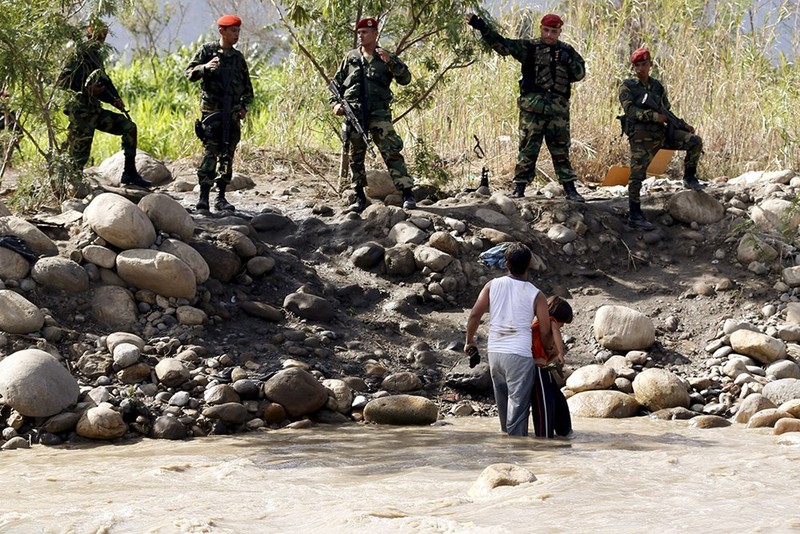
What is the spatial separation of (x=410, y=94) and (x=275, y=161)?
74.4 inches

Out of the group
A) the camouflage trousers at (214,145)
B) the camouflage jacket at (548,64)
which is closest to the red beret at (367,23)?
the camouflage jacket at (548,64)

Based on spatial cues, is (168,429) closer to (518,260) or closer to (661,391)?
(518,260)

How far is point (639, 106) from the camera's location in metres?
10.1

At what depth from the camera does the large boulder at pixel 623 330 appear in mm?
9055

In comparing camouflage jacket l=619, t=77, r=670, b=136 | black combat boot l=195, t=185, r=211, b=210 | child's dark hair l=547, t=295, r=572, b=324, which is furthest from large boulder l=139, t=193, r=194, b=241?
camouflage jacket l=619, t=77, r=670, b=136

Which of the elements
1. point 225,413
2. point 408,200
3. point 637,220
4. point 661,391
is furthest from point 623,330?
point 225,413

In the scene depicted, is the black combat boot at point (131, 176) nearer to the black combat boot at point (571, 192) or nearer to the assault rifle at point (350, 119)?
the assault rifle at point (350, 119)

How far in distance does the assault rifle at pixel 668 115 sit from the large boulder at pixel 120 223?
4489 millimetres

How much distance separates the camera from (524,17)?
13.2 meters

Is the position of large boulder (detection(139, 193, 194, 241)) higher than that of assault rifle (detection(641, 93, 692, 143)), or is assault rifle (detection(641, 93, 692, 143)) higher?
assault rifle (detection(641, 93, 692, 143))

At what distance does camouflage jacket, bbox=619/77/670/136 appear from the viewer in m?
10.1

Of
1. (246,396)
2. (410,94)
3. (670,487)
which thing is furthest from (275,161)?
(670,487)

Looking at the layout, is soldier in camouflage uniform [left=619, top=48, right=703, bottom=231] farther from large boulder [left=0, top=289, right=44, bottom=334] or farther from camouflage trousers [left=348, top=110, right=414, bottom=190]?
large boulder [left=0, top=289, right=44, bottom=334]

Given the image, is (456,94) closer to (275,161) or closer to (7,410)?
(275,161)
